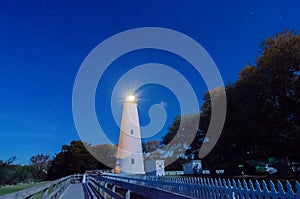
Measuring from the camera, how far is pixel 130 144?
2142cm

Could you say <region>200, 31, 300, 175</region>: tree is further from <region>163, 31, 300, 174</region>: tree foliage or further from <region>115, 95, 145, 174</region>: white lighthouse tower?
<region>115, 95, 145, 174</region>: white lighthouse tower

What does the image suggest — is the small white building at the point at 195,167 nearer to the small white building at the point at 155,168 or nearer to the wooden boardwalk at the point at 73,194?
the small white building at the point at 155,168

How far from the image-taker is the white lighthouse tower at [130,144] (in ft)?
69.9

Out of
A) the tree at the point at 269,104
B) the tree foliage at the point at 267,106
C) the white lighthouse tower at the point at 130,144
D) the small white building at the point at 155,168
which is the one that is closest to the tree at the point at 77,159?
the small white building at the point at 155,168

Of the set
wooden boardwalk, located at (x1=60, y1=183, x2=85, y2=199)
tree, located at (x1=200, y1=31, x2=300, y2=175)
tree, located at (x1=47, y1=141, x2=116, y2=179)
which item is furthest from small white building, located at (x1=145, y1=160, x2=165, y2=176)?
wooden boardwalk, located at (x1=60, y1=183, x2=85, y2=199)

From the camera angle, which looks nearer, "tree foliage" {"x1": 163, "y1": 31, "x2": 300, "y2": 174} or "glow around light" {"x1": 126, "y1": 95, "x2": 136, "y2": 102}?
"tree foliage" {"x1": 163, "y1": 31, "x2": 300, "y2": 174}

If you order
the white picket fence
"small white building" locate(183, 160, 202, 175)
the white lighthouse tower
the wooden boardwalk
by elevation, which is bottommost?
the wooden boardwalk

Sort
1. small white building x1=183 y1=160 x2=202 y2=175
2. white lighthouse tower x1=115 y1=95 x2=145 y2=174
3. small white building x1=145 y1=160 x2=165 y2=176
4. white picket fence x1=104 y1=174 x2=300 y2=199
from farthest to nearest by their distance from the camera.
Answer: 1. small white building x1=183 y1=160 x2=202 y2=175
2. small white building x1=145 y1=160 x2=165 y2=176
3. white lighthouse tower x1=115 y1=95 x2=145 y2=174
4. white picket fence x1=104 y1=174 x2=300 y2=199

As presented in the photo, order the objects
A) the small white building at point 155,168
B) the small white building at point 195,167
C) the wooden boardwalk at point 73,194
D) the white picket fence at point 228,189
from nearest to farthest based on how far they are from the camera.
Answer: the white picket fence at point 228,189 < the wooden boardwalk at point 73,194 < the small white building at point 155,168 < the small white building at point 195,167

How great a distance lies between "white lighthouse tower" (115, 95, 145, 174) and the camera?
838 inches

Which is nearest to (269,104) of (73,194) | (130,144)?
(130,144)

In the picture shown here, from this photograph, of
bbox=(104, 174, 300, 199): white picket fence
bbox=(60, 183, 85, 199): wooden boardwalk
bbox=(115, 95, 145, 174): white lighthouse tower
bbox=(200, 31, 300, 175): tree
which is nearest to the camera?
bbox=(104, 174, 300, 199): white picket fence

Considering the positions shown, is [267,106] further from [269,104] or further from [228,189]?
[228,189]

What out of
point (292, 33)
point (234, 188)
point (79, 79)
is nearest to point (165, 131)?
point (79, 79)
